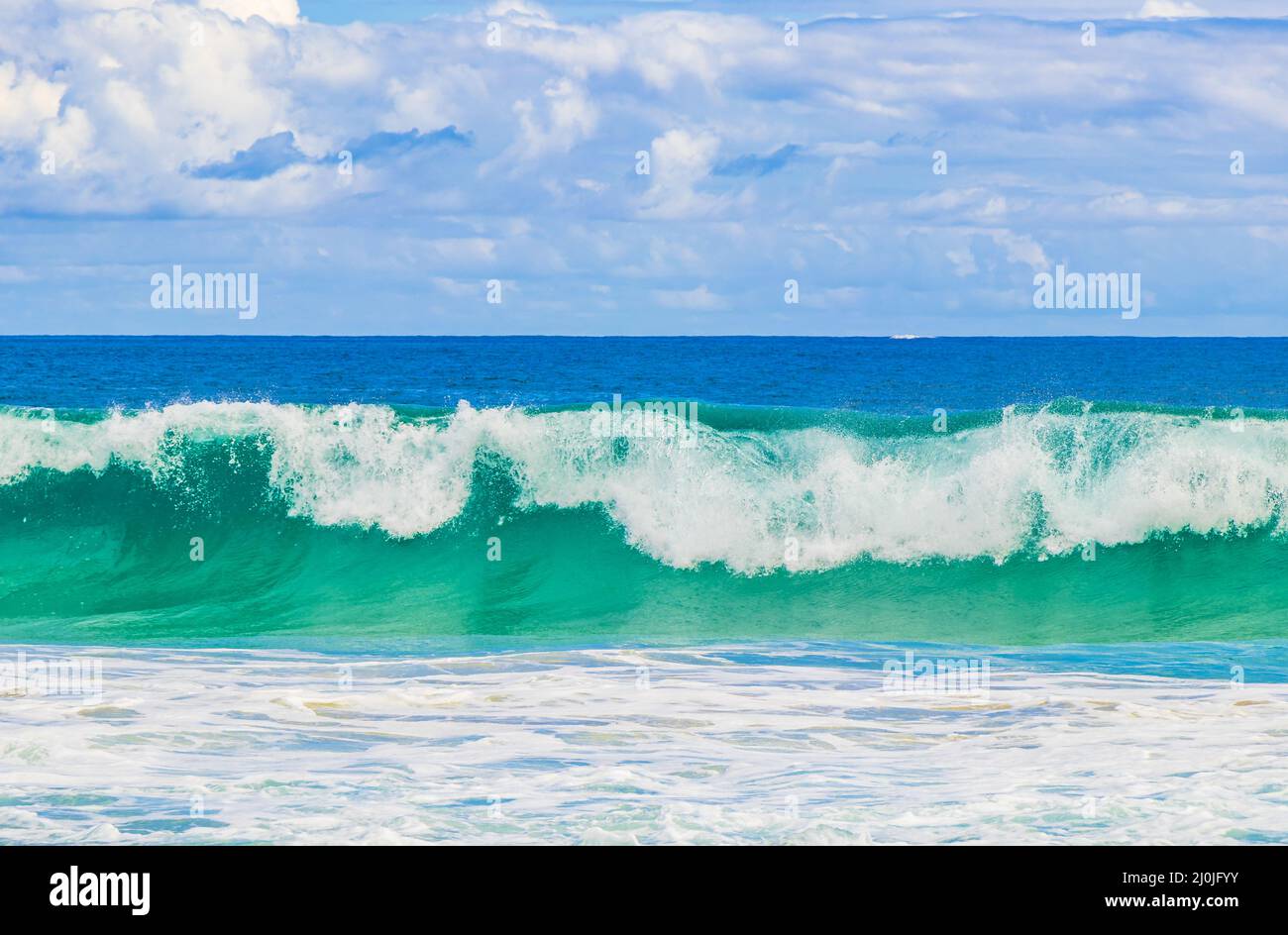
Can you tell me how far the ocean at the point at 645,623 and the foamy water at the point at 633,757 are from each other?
0.11 ft

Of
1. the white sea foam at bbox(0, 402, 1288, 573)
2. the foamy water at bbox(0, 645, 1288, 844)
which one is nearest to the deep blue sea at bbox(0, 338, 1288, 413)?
the white sea foam at bbox(0, 402, 1288, 573)

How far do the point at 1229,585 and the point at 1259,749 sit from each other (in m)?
7.13

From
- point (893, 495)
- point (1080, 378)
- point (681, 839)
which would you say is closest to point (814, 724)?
point (681, 839)

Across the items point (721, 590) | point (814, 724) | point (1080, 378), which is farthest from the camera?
point (1080, 378)

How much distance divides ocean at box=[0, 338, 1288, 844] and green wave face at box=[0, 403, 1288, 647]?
0.17 feet

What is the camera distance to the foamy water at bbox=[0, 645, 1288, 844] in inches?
259

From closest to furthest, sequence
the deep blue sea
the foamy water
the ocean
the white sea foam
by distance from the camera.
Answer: the foamy water → the ocean → the white sea foam → the deep blue sea

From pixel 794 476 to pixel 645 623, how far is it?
11.9 ft

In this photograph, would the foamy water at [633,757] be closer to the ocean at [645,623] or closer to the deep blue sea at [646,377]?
the ocean at [645,623]

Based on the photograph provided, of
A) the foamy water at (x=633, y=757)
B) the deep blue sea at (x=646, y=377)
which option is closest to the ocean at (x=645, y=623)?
the foamy water at (x=633, y=757)

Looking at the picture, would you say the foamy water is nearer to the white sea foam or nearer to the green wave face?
the green wave face

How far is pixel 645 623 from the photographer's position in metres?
13.6

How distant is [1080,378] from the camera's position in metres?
65.5
